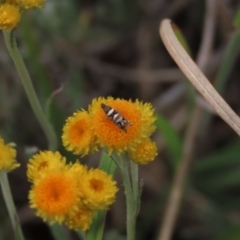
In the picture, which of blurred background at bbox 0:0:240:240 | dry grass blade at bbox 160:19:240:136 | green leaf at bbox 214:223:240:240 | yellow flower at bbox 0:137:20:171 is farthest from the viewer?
blurred background at bbox 0:0:240:240

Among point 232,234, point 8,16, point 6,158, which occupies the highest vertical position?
point 8,16

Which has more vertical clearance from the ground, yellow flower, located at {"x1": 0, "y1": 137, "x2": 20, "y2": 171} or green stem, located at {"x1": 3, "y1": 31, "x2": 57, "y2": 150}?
green stem, located at {"x1": 3, "y1": 31, "x2": 57, "y2": 150}

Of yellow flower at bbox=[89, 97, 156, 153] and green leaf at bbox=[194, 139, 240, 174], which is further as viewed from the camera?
green leaf at bbox=[194, 139, 240, 174]

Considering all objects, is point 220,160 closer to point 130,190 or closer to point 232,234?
point 232,234

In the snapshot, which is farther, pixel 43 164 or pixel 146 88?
pixel 146 88

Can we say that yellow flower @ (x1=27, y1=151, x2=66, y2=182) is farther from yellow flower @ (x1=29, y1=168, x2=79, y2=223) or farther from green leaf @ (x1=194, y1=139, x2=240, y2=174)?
green leaf @ (x1=194, y1=139, x2=240, y2=174)

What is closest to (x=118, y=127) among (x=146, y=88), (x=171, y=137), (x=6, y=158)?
(x=6, y=158)

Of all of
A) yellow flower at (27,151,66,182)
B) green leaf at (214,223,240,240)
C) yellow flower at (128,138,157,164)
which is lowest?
green leaf at (214,223,240,240)

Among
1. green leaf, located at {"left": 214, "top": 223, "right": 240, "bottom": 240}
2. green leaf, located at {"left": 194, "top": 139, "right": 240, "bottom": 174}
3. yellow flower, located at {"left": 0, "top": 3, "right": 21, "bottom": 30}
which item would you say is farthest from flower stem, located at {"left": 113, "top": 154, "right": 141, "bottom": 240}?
green leaf, located at {"left": 194, "top": 139, "right": 240, "bottom": 174}
